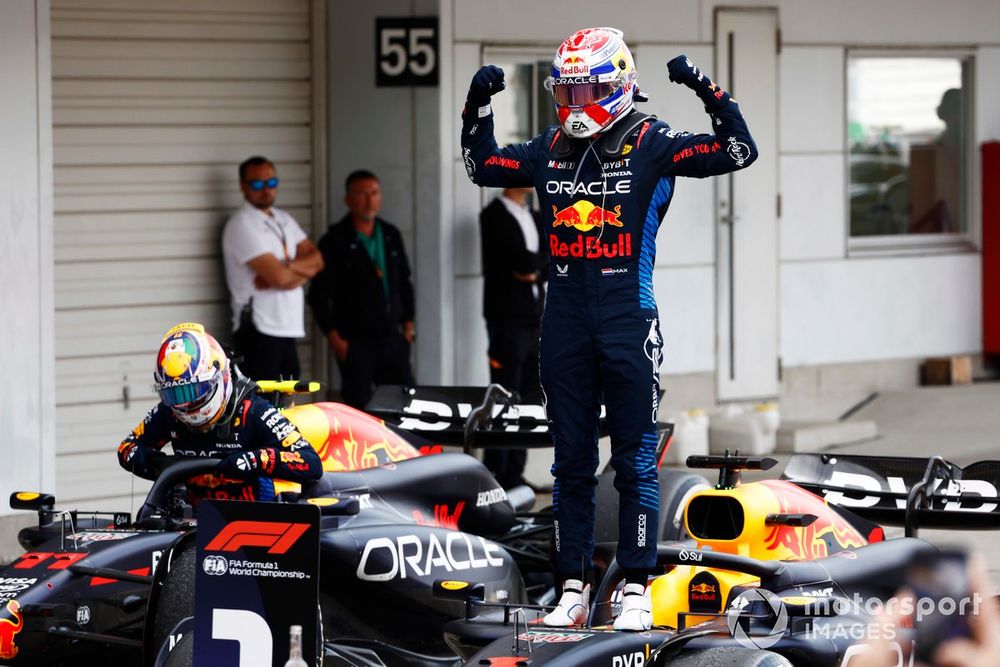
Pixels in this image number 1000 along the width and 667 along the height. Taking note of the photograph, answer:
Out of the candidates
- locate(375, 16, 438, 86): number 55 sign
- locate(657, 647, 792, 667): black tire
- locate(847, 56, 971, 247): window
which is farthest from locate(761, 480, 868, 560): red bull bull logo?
locate(847, 56, 971, 247): window

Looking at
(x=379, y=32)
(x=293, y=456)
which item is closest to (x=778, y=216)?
(x=379, y=32)

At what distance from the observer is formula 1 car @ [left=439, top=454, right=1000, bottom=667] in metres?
5.77

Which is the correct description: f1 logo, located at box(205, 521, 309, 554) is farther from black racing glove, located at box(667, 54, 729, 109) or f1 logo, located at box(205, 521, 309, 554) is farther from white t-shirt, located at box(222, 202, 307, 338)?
white t-shirt, located at box(222, 202, 307, 338)

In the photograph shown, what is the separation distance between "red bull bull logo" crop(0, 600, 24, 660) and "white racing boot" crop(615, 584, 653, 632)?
230 cm

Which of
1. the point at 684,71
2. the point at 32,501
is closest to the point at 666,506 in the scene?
the point at 684,71

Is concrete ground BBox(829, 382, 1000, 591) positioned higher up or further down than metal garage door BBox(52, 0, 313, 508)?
further down

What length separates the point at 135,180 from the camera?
11609 millimetres

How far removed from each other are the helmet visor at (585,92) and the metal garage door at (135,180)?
5.84 meters

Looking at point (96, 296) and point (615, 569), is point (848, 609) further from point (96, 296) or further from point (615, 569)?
point (96, 296)

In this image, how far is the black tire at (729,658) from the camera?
18.4ft

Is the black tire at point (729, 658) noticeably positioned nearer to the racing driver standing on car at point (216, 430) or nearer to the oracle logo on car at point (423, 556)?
the oracle logo on car at point (423, 556)

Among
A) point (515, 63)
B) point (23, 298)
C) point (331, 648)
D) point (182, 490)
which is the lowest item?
point (331, 648)

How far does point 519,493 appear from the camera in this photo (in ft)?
31.0

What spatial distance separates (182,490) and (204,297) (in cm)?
489
